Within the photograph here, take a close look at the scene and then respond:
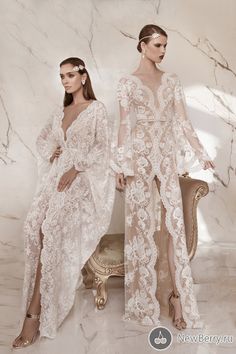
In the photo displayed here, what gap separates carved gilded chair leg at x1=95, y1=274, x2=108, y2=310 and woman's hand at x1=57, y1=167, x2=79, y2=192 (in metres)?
0.67

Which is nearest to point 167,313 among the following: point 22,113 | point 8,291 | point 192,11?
point 8,291

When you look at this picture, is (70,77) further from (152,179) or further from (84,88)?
(152,179)

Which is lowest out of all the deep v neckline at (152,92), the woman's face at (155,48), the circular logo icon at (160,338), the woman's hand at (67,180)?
the circular logo icon at (160,338)

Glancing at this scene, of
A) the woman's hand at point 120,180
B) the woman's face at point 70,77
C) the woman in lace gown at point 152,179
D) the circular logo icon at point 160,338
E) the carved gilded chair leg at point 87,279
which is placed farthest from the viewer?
the carved gilded chair leg at point 87,279

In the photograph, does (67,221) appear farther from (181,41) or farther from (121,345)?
(181,41)

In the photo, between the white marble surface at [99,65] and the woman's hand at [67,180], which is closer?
the woman's hand at [67,180]

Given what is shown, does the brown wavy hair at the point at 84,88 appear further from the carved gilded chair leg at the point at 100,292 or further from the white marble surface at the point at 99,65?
the carved gilded chair leg at the point at 100,292

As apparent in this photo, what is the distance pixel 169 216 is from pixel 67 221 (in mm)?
609

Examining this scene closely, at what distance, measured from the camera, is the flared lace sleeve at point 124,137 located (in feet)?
9.52

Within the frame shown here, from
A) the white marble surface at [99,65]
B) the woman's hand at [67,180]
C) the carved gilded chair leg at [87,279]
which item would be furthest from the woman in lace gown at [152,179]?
the white marble surface at [99,65]

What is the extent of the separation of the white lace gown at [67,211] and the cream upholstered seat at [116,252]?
0.68 feet

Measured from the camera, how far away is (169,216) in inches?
112

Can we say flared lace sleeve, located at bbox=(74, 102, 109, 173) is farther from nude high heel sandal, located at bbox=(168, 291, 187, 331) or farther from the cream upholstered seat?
nude high heel sandal, located at bbox=(168, 291, 187, 331)

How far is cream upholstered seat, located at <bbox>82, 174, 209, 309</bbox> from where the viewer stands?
3158 mm
